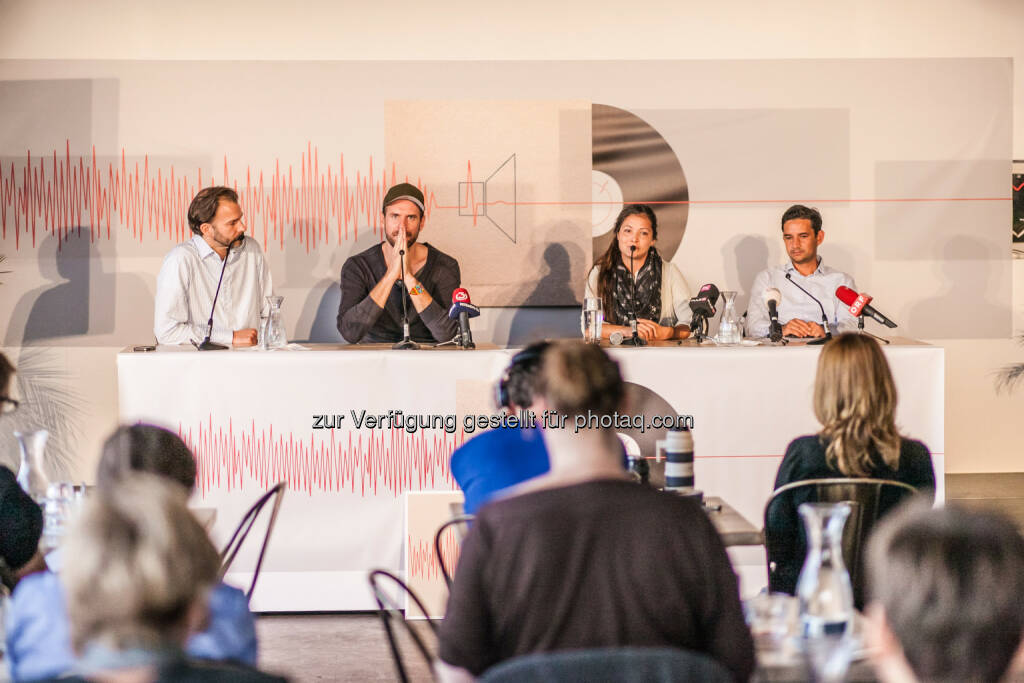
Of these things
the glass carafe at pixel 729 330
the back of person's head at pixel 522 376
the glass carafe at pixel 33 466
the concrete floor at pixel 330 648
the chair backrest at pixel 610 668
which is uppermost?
the glass carafe at pixel 729 330

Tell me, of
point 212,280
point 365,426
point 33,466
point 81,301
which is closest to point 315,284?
point 212,280

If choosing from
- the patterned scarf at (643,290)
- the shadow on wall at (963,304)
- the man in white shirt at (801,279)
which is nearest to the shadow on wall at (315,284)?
the patterned scarf at (643,290)

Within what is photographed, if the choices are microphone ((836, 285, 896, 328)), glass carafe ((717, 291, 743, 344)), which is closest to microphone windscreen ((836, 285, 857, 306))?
microphone ((836, 285, 896, 328))

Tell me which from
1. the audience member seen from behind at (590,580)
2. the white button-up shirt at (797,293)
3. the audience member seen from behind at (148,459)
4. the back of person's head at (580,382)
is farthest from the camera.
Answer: the white button-up shirt at (797,293)

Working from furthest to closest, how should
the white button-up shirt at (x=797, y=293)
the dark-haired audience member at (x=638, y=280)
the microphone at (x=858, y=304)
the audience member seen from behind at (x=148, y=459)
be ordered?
the white button-up shirt at (x=797, y=293) < the dark-haired audience member at (x=638, y=280) < the microphone at (x=858, y=304) < the audience member seen from behind at (x=148, y=459)

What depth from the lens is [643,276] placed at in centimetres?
520

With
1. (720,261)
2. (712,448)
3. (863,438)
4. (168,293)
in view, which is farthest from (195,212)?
(863,438)

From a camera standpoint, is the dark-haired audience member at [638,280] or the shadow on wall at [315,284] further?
the shadow on wall at [315,284]

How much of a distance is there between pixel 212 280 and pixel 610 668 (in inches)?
152

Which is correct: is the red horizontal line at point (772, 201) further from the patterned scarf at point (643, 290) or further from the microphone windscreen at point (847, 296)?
the microphone windscreen at point (847, 296)

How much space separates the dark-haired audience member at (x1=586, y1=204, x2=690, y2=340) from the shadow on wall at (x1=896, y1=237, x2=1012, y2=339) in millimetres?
1563

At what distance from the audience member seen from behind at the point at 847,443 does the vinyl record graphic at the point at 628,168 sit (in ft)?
10.5

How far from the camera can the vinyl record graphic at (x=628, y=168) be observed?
5.79m

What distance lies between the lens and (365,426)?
4.06 m
